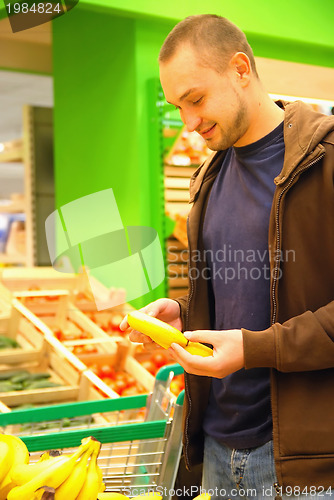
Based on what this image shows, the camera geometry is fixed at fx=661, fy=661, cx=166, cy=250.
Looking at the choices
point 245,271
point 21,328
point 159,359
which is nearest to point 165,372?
point 245,271

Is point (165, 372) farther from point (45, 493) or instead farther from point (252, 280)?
point (45, 493)

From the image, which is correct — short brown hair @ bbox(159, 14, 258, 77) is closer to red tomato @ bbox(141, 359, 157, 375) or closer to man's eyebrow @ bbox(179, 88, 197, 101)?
man's eyebrow @ bbox(179, 88, 197, 101)

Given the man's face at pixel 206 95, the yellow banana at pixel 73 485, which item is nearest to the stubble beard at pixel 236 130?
the man's face at pixel 206 95

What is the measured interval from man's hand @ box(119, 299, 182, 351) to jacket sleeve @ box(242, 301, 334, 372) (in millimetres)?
366

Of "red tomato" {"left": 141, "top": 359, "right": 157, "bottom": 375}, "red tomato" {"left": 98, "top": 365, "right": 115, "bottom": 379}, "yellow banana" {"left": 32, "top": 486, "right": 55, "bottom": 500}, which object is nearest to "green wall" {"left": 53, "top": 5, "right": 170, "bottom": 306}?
"red tomato" {"left": 141, "top": 359, "right": 157, "bottom": 375}

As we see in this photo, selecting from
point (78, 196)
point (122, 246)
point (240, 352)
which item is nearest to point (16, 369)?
point (122, 246)

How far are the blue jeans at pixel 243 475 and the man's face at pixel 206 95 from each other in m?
0.78

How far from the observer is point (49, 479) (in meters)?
1.43

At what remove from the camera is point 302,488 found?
146 cm

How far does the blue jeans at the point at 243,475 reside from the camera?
1.56 metres

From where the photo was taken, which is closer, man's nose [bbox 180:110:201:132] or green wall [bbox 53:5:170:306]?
man's nose [bbox 180:110:201:132]

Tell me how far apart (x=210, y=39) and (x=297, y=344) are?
0.76 m

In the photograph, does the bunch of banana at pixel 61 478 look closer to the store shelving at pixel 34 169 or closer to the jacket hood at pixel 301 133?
the jacket hood at pixel 301 133

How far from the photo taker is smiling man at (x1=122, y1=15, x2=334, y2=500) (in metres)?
1.46
